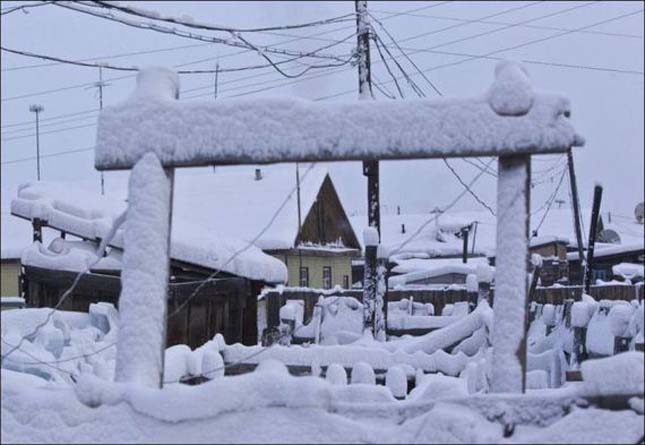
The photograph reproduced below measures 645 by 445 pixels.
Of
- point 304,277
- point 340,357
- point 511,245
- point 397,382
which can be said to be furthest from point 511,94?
point 304,277

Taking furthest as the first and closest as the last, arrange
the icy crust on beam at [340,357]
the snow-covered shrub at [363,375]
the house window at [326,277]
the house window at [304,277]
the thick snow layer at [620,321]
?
the house window at [326,277] → the house window at [304,277] → the thick snow layer at [620,321] → the icy crust on beam at [340,357] → the snow-covered shrub at [363,375]

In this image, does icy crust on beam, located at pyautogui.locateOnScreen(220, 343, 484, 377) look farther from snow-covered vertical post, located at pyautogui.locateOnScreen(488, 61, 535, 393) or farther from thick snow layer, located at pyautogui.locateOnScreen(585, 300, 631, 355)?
snow-covered vertical post, located at pyautogui.locateOnScreen(488, 61, 535, 393)

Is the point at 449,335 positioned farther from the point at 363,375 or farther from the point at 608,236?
the point at 608,236

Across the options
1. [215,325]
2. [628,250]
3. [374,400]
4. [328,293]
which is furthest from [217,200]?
[374,400]

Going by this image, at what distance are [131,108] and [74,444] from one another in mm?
1341

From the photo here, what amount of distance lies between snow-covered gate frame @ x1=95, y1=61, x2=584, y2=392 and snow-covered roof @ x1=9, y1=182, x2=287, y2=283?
7.85 metres

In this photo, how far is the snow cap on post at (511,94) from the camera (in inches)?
125

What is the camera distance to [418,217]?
169 ft

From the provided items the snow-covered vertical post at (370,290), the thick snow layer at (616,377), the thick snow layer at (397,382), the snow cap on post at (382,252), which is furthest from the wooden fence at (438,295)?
the thick snow layer at (616,377)

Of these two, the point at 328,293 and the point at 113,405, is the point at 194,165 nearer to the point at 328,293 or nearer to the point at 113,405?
the point at 113,405

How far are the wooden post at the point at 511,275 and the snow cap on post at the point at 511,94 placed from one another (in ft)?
0.61

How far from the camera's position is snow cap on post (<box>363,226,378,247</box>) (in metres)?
11.7

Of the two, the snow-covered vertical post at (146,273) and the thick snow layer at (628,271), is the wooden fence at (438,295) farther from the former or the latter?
the snow-covered vertical post at (146,273)

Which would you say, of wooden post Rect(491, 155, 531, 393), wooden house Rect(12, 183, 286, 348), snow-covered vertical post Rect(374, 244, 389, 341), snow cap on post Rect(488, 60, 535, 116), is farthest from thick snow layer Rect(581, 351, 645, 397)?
snow-covered vertical post Rect(374, 244, 389, 341)
